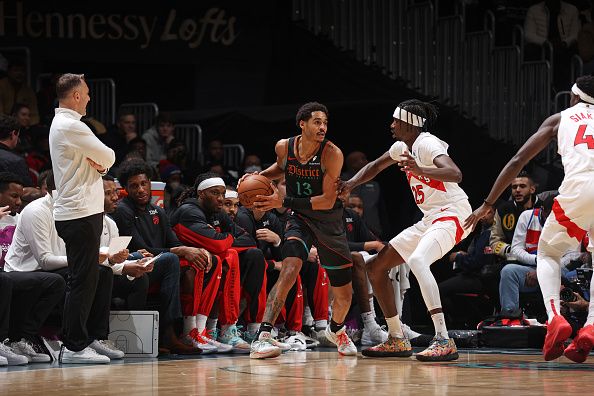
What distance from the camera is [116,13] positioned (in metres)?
A: 15.2

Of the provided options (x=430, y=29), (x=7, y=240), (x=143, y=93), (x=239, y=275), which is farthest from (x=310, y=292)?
(x=143, y=93)

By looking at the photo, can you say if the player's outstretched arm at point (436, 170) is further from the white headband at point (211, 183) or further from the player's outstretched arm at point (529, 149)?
the white headband at point (211, 183)

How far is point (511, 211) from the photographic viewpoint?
35.7ft

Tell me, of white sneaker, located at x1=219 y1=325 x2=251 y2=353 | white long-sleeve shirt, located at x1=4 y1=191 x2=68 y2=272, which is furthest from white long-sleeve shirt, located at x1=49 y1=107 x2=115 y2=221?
white sneaker, located at x1=219 y1=325 x2=251 y2=353

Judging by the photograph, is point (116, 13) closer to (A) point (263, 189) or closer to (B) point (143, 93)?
(B) point (143, 93)

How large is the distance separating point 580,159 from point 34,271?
3946 mm

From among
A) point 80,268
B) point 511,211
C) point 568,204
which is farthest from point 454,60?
point 80,268

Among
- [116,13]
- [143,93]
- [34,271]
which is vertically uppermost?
[116,13]

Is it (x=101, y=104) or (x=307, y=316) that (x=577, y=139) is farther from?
(x=101, y=104)

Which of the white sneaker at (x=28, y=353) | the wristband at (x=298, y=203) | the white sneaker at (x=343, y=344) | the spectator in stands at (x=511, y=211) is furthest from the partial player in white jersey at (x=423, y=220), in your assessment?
the spectator in stands at (x=511, y=211)

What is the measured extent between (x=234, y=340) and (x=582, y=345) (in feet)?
10.9

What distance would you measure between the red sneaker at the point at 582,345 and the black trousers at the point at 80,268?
3208mm

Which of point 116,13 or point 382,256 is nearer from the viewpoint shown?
point 382,256

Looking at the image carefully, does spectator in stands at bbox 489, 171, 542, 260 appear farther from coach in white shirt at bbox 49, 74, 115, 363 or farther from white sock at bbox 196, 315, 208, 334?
coach in white shirt at bbox 49, 74, 115, 363
